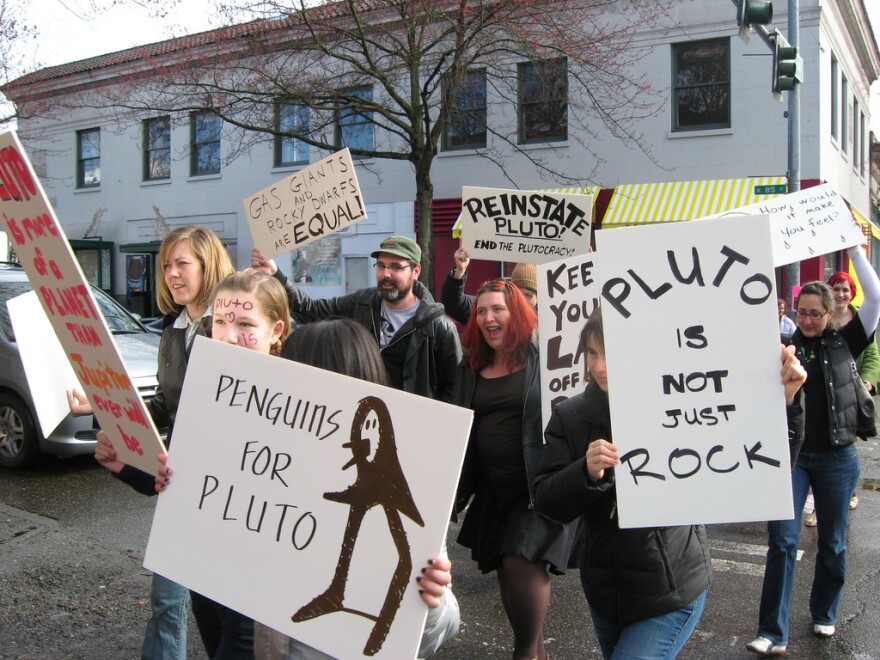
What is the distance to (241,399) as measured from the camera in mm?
2080

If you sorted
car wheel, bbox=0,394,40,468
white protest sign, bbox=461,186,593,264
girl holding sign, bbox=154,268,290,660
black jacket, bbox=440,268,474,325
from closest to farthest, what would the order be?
girl holding sign, bbox=154,268,290,660 → black jacket, bbox=440,268,474,325 → white protest sign, bbox=461,186,593,264 → car wheel, bbox=0,394,40,468

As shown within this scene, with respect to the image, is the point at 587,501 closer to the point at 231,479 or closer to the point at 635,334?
the point at 635,334

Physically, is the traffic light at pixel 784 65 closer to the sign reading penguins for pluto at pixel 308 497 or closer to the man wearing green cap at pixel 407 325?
the man wearing green cap at pixel 407 325

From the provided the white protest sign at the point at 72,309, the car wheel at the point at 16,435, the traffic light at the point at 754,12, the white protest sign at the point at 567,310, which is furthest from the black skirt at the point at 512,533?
the traffic light at the point at 754,12

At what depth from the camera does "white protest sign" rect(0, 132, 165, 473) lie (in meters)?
2.34

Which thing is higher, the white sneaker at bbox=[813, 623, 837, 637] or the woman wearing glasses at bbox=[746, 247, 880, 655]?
the woman wearing glasses at bbox=[746, 247, 880, 655]

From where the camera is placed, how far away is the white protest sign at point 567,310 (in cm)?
367

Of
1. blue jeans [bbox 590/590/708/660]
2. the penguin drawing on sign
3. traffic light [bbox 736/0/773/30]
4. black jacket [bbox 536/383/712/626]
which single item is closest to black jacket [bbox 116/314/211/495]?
the penguin drawing on sign

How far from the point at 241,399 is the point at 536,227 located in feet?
14.5

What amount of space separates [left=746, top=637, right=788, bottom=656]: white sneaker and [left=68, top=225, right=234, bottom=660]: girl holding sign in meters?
2.48

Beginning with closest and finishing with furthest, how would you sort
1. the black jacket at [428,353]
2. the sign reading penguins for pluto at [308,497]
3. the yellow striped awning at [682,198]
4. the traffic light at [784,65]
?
the sign reading penguins for pluto at [308,497], the black jacket at [428,353], the traffic light at [784,65], the yellow striped awning at [682,198]

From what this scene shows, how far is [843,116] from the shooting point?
19578mm

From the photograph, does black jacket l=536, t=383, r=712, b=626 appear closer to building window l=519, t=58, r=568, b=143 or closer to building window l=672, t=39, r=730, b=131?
building window l=519, t=58, r=568, b=143

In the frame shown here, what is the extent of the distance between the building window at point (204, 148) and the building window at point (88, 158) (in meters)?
3.87
